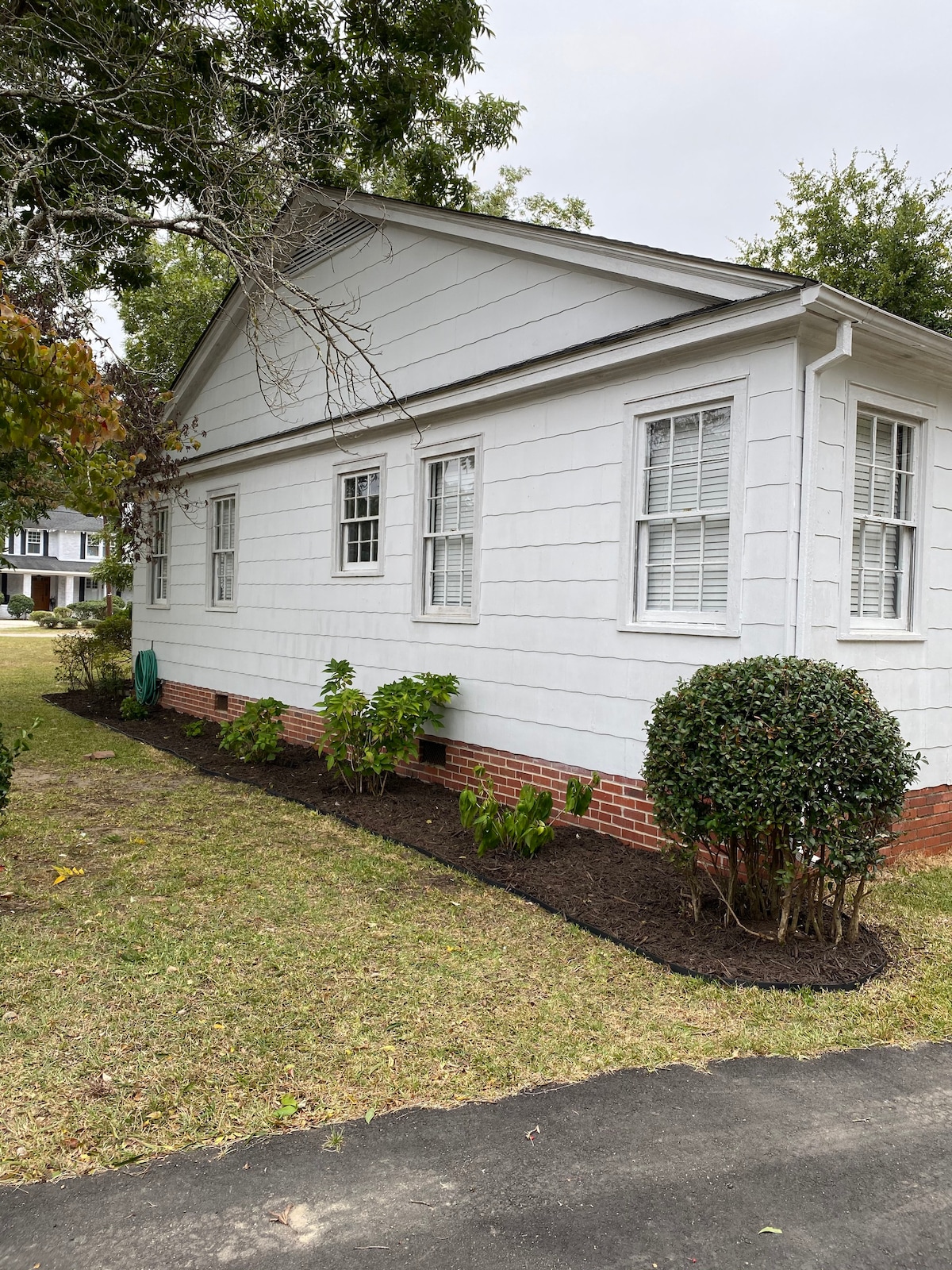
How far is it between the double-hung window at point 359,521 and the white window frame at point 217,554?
2.74 m

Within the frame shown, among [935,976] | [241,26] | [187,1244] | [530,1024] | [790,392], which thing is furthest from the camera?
[241,26]

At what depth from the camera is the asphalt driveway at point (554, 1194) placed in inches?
99.5

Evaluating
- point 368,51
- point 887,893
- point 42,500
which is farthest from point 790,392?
point 42,500

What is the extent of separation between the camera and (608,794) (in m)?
6.79

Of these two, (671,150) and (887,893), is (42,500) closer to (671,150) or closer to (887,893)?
(887,893)

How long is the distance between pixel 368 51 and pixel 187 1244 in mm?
11882

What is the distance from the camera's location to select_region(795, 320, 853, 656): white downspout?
563 centimetres

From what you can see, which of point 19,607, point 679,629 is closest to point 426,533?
point 679,629

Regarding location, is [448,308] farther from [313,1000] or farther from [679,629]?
[313,1000]

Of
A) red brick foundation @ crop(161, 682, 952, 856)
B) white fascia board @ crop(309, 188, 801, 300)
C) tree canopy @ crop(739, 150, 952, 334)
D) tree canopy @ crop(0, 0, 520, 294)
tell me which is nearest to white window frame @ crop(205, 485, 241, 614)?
tree canopy @ crop(0, 0, 520, 294)

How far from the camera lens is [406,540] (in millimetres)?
8961

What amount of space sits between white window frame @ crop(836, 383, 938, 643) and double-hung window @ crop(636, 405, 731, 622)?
776 mm

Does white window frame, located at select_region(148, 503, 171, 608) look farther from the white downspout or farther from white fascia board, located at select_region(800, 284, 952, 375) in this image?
white fascia board, located at select_region(800, 284, 952, 375)

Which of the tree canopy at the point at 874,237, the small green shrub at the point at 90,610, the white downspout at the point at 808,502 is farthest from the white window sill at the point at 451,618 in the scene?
the small green shrub at the point at 90,610
